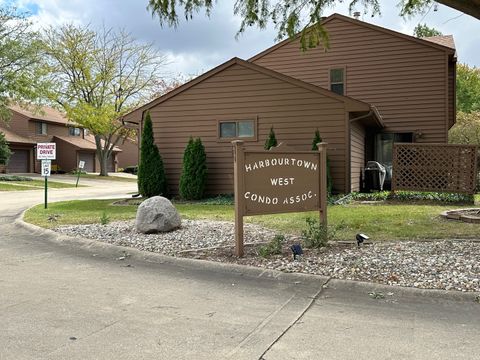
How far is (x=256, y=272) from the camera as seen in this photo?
5.79 meters

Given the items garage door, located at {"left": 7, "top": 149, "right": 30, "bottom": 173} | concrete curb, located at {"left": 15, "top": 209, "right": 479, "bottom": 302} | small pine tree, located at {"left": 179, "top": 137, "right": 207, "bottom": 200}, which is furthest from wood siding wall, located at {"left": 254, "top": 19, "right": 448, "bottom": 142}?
garage door, located at {"left": 7, "top": 149, "right": 30, "bottom": 173}

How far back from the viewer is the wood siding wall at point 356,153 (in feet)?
51.0

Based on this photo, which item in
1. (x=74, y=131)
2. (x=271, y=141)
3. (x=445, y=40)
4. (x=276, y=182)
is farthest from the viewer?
(x=74, y=131)

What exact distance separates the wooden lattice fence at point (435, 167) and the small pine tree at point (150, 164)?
7.55 metres

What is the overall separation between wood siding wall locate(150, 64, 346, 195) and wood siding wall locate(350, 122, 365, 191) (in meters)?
0.80

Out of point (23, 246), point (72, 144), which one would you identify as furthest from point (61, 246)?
point (72, 144)

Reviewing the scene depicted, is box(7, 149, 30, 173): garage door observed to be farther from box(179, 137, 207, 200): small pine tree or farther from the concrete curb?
the concrete curb

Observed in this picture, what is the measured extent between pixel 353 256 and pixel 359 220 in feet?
11.4

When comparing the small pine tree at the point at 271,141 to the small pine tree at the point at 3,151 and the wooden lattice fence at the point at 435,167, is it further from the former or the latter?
the small pine tree at the point at 3,151

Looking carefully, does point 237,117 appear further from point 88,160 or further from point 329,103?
point 88,160

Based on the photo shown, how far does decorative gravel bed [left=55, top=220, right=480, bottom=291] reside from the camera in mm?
5383

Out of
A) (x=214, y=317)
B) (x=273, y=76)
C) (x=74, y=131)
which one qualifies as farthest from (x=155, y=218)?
(x=74, y=131)

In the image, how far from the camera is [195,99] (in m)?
16.2

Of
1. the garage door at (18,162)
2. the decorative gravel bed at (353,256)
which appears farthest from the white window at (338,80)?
the garage door at (18,162)
